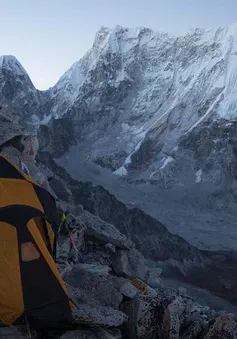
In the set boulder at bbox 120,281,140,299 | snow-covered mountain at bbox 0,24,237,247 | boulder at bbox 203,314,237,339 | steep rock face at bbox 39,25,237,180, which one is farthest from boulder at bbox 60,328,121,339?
steep rock face at bbox 39,25,237,180

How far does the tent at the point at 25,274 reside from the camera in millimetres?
7523

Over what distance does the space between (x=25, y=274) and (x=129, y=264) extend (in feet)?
21.5

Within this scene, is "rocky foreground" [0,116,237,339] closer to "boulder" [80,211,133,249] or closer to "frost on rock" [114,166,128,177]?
"boulder" [80,211,133,249]

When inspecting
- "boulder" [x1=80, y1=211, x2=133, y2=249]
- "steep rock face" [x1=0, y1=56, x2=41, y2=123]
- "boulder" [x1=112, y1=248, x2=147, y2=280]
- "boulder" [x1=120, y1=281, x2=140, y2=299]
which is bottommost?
"boulder" [x1=112, y1=248, x2=147, y2=280]

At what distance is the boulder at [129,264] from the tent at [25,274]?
5291 mm

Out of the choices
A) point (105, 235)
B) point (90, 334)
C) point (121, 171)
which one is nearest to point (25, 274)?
point (90, 334)

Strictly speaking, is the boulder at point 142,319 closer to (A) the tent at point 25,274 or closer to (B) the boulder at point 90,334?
(B) the boulder at point 90,334

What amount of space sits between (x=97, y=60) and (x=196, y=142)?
214 ft

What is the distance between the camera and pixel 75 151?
17262 cm

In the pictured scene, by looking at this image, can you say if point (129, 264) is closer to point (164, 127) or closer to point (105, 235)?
point (105, 235)

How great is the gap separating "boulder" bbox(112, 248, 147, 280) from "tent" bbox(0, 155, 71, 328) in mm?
5291

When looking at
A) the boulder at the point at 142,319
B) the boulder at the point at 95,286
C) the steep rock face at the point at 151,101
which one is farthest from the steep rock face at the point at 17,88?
the boulder at the point at 142,319

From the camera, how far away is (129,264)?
13875 millimetres

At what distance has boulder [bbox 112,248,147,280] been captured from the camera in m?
13.2
